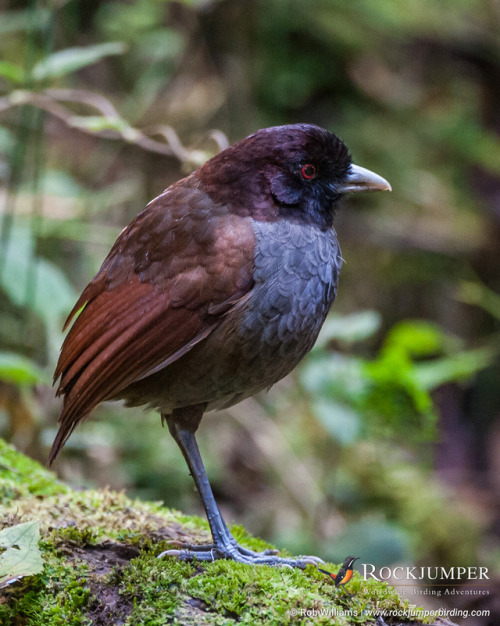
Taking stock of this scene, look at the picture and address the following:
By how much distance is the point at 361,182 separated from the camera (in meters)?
2.97

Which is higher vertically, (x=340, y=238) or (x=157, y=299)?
(x=340, y=238)

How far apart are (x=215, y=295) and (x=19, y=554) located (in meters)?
1.04

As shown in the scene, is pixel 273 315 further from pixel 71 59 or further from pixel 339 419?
pixel 339 419

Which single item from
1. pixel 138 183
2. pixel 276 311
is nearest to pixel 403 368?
pixel 276 311

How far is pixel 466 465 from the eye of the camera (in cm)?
743

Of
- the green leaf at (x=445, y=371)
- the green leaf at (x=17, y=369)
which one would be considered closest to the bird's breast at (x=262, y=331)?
the green leaf at (x=17, y=369)

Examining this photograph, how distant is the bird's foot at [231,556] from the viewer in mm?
2605

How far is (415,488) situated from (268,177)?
3572 millimetres

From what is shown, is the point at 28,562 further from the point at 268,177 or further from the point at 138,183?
the point at 138,183

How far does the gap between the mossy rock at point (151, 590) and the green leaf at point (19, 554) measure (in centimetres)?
2

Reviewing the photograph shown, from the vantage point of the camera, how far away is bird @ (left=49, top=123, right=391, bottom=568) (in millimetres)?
2539

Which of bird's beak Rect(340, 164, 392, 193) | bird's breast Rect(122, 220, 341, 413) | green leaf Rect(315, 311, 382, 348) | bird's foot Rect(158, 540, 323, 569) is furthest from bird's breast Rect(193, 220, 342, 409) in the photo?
green leaf Rect(315, 311, 382, 348)

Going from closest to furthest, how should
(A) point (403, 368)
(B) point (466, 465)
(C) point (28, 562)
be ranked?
(C) point (28, 562) → (A) point (403, 368) → (B) point (466, 465)

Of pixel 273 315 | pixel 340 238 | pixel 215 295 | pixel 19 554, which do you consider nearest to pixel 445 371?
pixel 273 315
